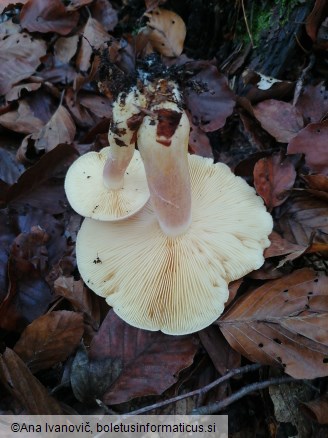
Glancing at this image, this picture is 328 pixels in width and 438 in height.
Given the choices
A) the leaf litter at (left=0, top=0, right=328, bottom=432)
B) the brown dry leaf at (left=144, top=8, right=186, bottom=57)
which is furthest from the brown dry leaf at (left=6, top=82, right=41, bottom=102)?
the brown dry leaf at (left=144, top=8, right=186, bottom=57)

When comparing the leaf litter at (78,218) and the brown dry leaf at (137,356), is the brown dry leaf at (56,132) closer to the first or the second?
the leaf litter at (78,218)

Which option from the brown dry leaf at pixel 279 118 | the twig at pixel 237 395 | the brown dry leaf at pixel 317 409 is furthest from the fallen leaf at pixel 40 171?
the brown dry leaf at pixel 317 409

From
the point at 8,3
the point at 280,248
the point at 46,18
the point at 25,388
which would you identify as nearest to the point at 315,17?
the point at 280,248

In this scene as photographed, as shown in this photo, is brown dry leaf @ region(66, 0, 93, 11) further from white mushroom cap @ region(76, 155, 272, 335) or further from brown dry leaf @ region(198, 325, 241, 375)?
brown dry leaf @ region(198, 325, 241, 375)


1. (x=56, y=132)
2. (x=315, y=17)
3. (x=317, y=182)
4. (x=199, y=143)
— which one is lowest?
(x=56, y=132)

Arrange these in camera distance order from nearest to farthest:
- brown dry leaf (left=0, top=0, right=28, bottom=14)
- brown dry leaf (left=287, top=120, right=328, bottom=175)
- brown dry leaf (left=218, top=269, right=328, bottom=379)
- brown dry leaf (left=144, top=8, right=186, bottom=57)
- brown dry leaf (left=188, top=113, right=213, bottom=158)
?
brown dry leaf (left=218, top=269, right=328, bottom=379) < brown dry leaf (left=287, top=120, right=328, bottom=175) < brown dry leaf (left=188, top=113, right=213, bottom=158) < brown dry leaf (left=144, top=8, right=186, bottom=57) < brown dry leaf (left=0, top=0, right=28, bottom=14)

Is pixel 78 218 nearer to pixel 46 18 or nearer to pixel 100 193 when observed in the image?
pixel 100 193

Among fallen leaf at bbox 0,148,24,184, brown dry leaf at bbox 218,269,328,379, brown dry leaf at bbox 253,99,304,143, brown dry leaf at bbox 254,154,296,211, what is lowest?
fallen leaf at bbox 0,148,24,184
